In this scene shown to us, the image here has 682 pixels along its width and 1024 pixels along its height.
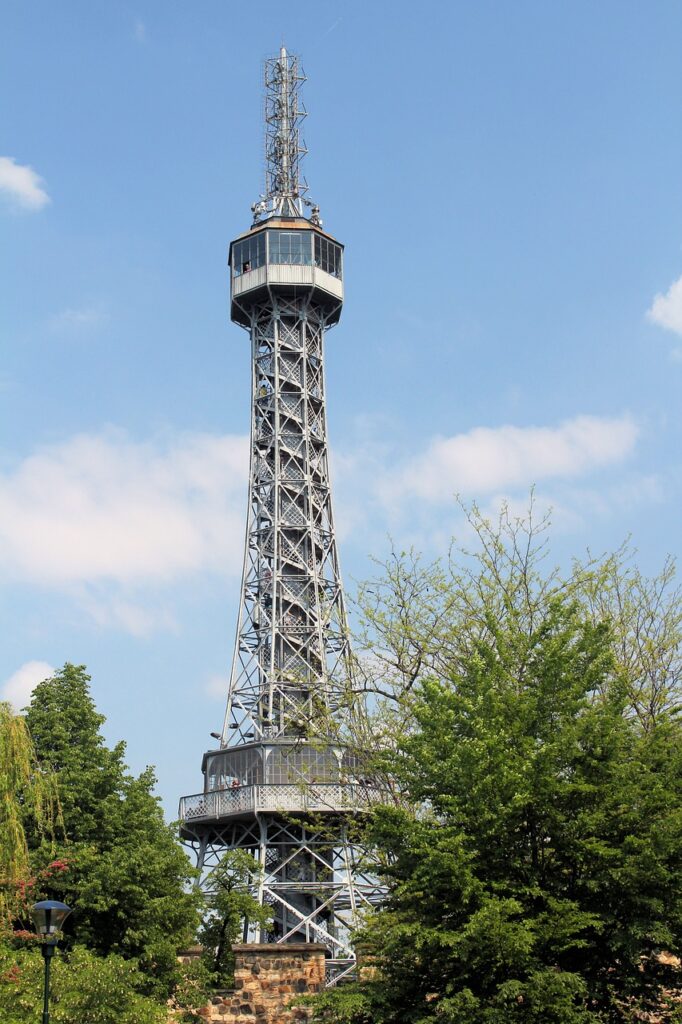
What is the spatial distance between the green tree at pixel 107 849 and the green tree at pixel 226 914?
3425 millimetres

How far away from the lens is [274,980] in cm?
→ 2142

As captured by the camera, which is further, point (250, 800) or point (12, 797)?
point (250, 800)

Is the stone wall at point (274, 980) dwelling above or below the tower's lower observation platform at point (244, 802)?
below

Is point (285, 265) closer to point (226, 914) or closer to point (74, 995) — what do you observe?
point (226, 914)

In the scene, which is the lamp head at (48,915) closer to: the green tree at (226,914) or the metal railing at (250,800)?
the green tree at (226,914)

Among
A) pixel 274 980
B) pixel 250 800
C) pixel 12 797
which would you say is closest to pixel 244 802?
pixel 250 800

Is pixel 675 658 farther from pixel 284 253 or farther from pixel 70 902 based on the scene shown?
pixel 284 253

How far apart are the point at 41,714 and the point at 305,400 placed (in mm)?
35346

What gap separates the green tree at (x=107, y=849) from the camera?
28.3 meters

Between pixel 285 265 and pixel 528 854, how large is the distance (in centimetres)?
5159

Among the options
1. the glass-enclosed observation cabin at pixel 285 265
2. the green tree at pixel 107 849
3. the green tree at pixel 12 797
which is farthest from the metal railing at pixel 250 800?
the green tree at pixel 12 797

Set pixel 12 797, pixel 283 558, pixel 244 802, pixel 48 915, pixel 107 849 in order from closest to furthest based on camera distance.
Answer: pixel 48 915
pixel 12 797
pixel 107 849
pixel 244 802
pixel 283 558

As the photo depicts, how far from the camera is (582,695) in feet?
62.5

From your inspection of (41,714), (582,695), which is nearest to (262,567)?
(41,714)
